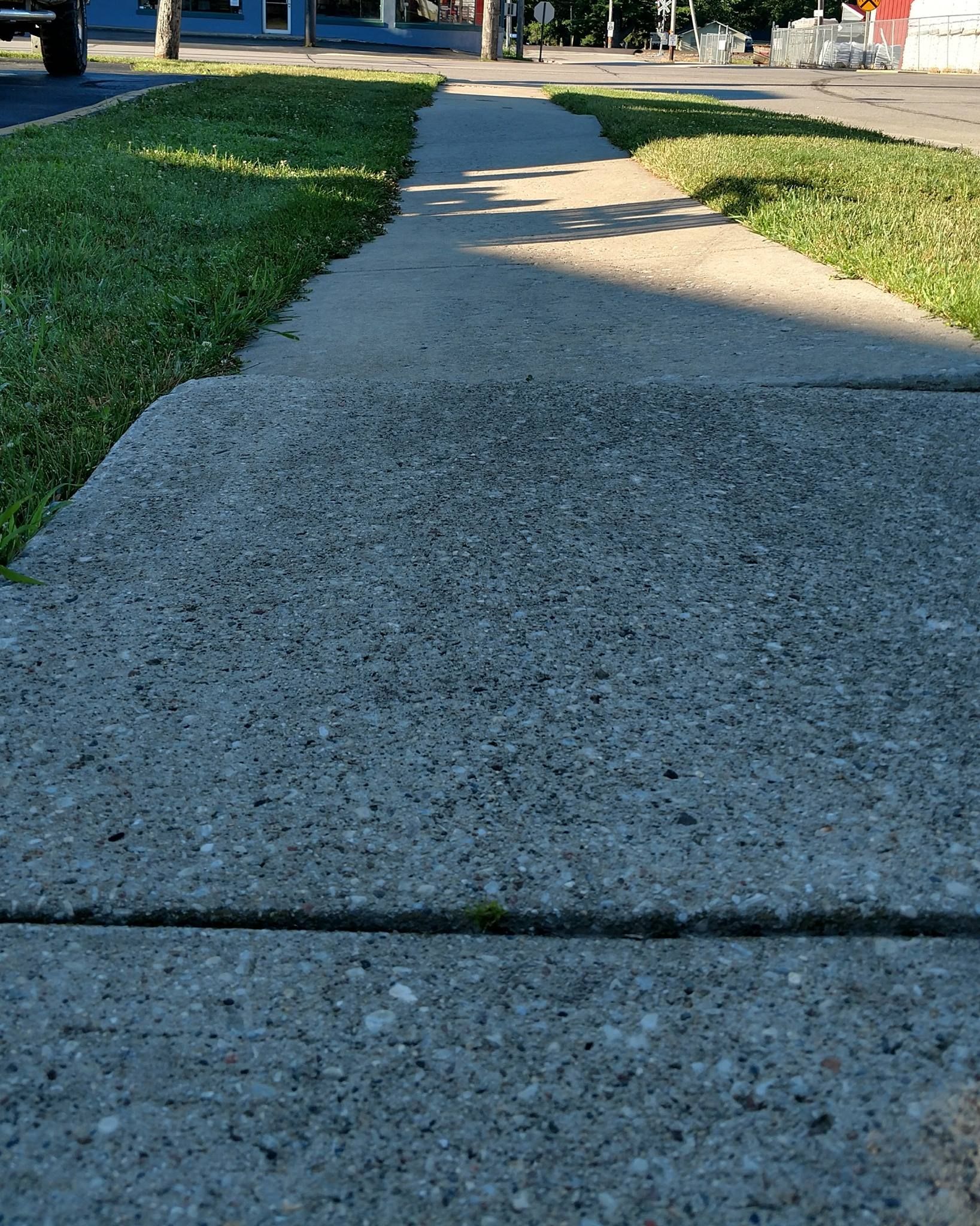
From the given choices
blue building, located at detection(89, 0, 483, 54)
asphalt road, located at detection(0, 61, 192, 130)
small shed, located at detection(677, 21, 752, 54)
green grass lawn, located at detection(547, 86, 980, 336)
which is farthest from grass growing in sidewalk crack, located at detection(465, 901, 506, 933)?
small shed, located at detection(677, 21, 752, 54)

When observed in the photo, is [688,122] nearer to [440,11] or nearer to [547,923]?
[547,923]

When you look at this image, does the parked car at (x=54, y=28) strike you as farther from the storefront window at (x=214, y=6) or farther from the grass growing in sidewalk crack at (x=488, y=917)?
the storefront window at (x=214, y=6)

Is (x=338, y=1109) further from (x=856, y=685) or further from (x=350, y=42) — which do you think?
(x=350, y=42)

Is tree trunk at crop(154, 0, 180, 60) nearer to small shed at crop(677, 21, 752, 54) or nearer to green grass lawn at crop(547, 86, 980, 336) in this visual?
green grass lawn at crop(547, 86, 980, 336)

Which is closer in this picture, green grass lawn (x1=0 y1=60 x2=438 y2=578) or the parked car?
green grass lawn (x1=0 y1=60 x2=438 y2=578)

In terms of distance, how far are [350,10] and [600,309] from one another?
42101 millimetres

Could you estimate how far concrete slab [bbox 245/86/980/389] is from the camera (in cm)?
386

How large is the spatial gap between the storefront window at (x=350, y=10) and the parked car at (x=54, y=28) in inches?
1081

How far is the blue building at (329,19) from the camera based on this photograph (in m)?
38.7

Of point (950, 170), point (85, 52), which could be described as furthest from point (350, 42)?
point (950, 170)

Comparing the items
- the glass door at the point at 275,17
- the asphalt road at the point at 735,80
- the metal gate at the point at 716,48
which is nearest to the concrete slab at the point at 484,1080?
the asphalt road at the point at 735,80

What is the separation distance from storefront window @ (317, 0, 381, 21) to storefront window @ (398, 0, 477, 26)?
32.4 inches

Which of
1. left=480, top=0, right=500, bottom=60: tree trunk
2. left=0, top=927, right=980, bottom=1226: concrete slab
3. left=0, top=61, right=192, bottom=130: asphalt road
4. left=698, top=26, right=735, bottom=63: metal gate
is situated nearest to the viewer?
→ left=0, top=927, right=980, bottom=1226: concrete slab

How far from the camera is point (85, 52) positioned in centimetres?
1659
